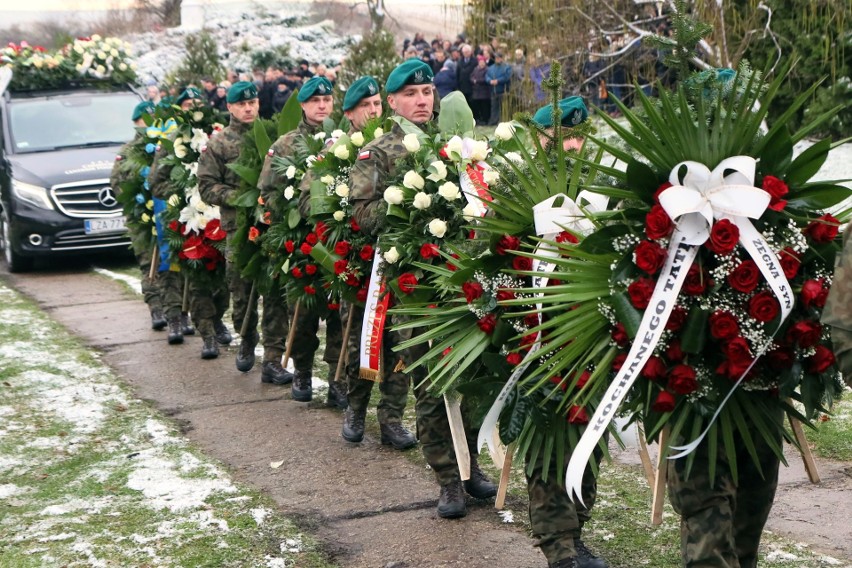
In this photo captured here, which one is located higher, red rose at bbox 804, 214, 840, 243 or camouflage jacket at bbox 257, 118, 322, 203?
red rose at bbox 804, 214, 840, 243

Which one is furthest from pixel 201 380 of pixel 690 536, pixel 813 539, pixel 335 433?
pixel 690 536

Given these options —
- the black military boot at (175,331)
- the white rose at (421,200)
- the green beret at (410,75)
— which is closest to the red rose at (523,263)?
the white rose at (421,200)

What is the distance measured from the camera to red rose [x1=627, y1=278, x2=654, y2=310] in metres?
3.70

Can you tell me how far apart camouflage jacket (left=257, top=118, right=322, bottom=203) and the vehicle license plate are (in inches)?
266

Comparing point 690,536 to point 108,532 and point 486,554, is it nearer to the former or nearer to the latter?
point 486,554

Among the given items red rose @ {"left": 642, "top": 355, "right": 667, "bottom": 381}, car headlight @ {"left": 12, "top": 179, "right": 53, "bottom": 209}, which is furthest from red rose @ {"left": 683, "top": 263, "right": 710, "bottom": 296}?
car headlight @ {"left": 12, "top": 179, "right": 53, "bottom": 209}

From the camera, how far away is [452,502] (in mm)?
5742

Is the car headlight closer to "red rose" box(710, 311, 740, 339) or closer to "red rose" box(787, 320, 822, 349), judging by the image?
"red rose" box(710, 311, 740, 339)

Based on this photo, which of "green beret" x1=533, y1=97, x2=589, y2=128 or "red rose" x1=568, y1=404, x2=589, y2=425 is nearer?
"red rose" x1=568, y1=404, x2=589, y2=425

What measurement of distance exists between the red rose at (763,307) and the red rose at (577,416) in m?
1.00

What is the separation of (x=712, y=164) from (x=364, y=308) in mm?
3414

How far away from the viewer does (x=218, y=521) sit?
5.75 meters

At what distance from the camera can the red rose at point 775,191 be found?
3688 mm

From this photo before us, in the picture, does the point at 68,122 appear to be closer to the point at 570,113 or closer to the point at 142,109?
the point at 142,109
